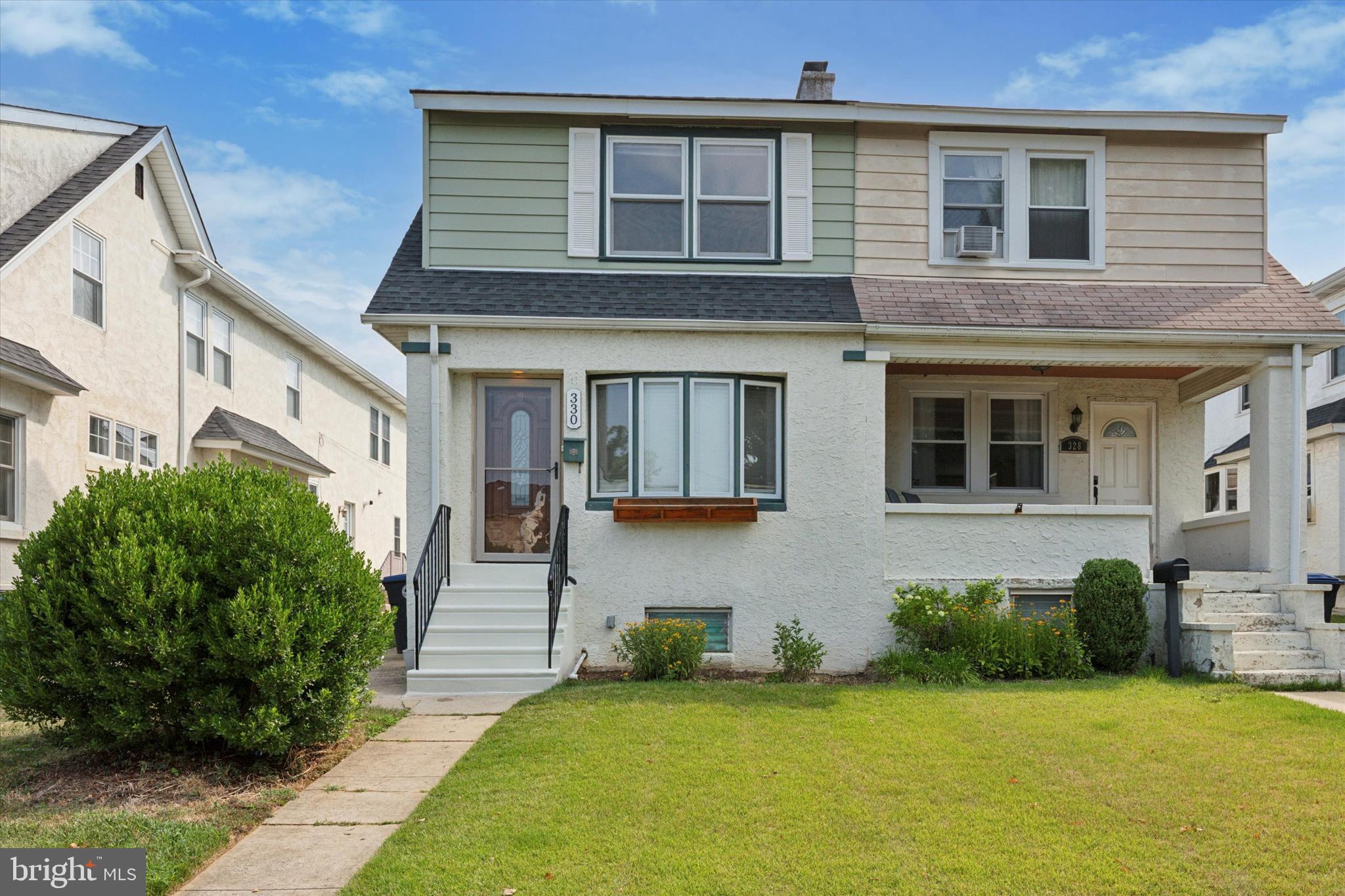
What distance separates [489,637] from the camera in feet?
28.6

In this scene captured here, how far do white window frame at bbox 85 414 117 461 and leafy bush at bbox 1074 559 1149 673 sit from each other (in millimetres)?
11776

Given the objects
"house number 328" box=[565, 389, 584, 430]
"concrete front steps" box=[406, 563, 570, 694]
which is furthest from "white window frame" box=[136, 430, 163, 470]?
"house number 328" box=[565, 389, 584, 430]

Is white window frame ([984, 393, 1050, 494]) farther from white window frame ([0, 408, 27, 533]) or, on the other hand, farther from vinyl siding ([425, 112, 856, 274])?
white window frame ([0, 408, 27, 533])

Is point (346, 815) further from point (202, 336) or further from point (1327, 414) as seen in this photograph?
point (1327, 414)

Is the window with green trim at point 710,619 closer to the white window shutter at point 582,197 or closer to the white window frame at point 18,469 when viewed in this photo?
the white window shutter at point 582,197

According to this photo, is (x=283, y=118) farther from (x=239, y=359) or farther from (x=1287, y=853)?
(x=1287, y=853)

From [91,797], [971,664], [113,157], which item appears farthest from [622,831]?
[113,157]

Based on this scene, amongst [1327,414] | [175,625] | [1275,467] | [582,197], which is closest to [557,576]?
[175,625]

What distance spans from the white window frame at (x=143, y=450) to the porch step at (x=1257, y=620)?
42.9 ft

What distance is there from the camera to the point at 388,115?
42.4 ft

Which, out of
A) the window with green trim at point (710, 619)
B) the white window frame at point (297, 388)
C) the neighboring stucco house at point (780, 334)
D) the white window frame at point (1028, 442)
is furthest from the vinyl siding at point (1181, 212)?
the white window frame at point (297, 388)

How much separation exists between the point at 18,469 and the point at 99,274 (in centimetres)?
310

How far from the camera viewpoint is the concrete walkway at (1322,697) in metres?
7.57

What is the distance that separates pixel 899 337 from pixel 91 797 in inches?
309
